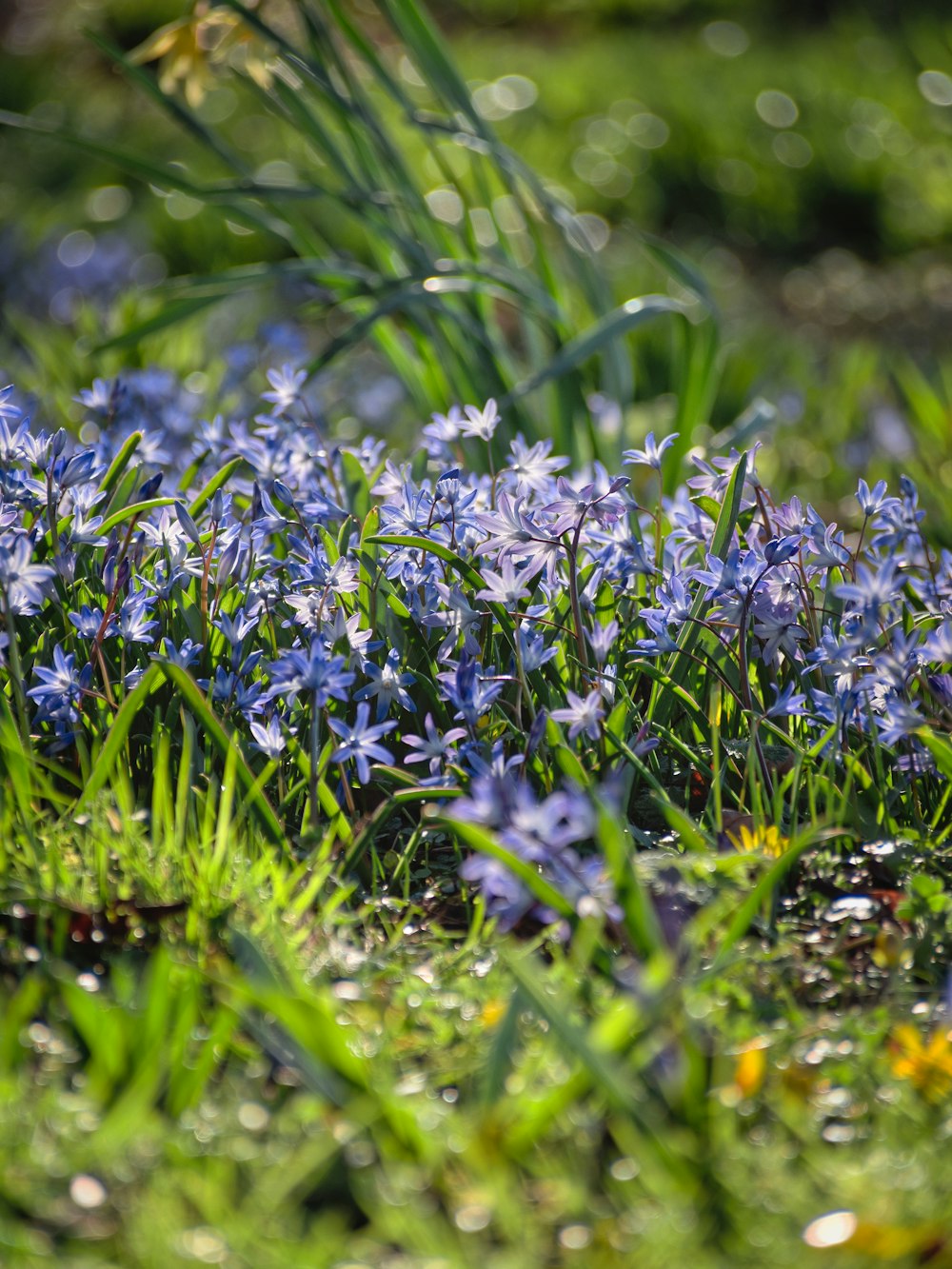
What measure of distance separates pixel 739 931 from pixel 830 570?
88 cm

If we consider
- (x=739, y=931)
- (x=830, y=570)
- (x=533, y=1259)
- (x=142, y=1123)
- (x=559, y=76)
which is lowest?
(x=559, y=76)

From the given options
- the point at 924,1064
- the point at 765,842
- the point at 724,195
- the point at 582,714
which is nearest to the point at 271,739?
the point at 582,714

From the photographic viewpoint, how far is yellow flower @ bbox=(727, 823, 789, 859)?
5.33 feet

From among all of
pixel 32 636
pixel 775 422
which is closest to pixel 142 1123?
pixel 32 636

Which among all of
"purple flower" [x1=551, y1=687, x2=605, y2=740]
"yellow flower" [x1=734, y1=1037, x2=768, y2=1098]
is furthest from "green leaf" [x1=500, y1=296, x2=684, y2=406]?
"yellow flower" [x1=734, y1=1037, x2=768, y2=1098]

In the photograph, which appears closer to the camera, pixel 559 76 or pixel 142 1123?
pixel 142 1123

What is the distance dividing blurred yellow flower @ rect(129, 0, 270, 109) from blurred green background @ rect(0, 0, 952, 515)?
0.23m

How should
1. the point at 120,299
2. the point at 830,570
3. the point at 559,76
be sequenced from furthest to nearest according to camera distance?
the point at 559,76, the point at 120,299, the point at 830,570

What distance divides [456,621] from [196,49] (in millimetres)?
1944

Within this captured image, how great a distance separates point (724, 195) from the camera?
688 cm

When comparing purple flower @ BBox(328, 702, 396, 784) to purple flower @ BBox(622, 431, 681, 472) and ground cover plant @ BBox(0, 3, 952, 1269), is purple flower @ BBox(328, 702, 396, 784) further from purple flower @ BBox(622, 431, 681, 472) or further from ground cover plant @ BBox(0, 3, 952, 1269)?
purple flower @ BBox(622, 431, 681, 472)

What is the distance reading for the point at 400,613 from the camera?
192 cm

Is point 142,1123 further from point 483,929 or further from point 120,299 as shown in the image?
point 120,299

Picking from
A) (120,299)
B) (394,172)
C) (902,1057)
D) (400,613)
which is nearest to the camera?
(902,1057)
